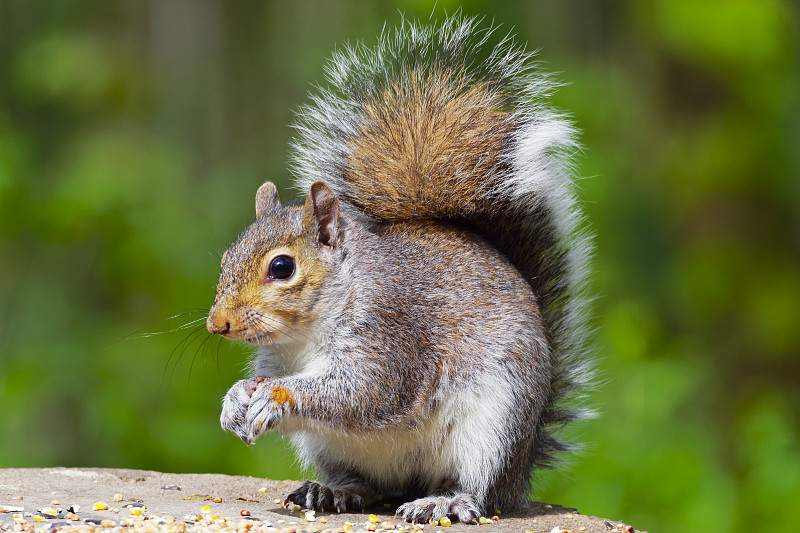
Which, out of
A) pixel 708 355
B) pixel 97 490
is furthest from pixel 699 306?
pixel 97 490

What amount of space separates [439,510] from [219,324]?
2.27 feet

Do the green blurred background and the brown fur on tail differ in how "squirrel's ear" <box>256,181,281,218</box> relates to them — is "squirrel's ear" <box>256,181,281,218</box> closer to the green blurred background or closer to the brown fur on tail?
the brown fur on tail

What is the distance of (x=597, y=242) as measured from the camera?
4641 mm

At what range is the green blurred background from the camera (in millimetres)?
3742

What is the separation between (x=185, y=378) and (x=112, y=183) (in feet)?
3.40

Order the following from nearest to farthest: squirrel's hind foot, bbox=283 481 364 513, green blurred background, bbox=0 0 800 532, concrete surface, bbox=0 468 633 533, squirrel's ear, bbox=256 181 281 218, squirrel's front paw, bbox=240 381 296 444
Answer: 1. concrete surface, bbox=0 468 633 533
2. squirrel's front paw, bbox=240 381 296 444
3. squirrel's hind foot, bbox=283 481 364 513
4. squirrel's ear, bbox=256 181 281 218
5. green blurred background, bbox=0 0 800 532

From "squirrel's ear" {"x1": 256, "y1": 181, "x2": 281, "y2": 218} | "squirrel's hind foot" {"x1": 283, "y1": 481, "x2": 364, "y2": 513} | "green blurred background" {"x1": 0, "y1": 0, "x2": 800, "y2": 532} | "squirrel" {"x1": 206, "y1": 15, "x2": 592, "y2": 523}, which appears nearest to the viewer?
"squirrel" {"x1": 206, "y1": 15, "x2": 592, "y2": 523}

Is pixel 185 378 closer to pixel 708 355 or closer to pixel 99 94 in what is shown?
pixel 99 94

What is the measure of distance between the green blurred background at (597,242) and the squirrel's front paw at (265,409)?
154 cm

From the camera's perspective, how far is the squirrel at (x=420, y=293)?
2332 millimetres

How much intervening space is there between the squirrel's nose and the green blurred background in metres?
1.55

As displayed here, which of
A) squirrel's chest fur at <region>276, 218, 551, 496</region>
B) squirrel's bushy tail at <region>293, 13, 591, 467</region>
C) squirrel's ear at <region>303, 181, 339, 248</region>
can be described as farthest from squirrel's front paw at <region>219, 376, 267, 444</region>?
squirrel's bushy tail at <region>293, 13, 591, 467</region>

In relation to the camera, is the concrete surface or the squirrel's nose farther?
the squirrel's nose

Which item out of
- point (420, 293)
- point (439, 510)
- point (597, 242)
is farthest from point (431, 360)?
point (597, 242)
